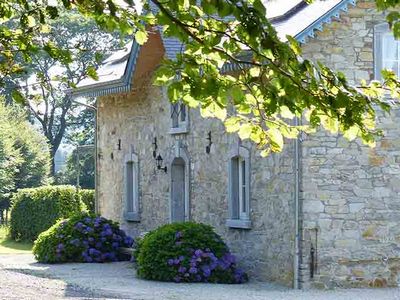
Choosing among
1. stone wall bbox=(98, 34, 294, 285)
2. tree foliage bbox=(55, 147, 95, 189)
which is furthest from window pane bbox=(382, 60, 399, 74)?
tree foliage bbox=(55, 147, 95, 189)

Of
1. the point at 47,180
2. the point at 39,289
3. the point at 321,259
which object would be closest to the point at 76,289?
Answer: the point at 39,289

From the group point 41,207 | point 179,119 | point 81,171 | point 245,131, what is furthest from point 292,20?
point 81,171

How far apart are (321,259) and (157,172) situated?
6797 millimetres

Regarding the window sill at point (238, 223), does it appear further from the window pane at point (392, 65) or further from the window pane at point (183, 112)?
the window pane at point (392, 65)

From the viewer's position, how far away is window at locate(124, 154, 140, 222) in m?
23.8

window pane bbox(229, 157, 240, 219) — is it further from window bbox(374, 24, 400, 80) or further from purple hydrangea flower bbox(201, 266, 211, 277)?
window bbox(374, 24, 400, 80)

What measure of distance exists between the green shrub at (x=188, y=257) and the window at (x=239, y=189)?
2.49ft

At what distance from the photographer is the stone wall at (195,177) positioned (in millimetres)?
17172

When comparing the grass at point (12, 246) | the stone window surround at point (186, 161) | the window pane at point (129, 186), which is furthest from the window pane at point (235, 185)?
the grass at point (12, 246)

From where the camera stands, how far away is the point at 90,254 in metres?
21.6

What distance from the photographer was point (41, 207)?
1206 inches

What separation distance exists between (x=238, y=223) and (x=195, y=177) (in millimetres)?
2305

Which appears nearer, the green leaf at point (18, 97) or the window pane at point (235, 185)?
the green leaf at point (18, 97)

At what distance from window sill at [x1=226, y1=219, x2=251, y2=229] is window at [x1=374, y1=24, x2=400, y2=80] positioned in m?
3.51
